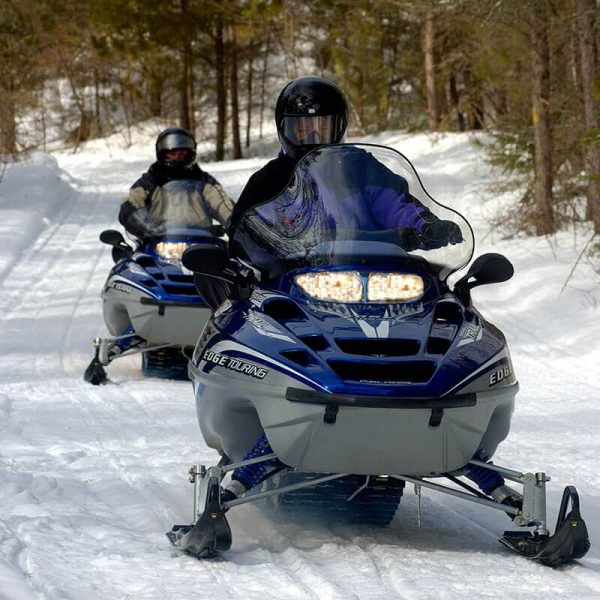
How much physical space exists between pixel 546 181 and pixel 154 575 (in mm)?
13003

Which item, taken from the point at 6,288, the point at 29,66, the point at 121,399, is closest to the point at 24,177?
A: the point at 29,66

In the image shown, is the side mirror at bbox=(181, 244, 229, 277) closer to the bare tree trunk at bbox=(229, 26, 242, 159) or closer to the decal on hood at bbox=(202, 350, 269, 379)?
the decal on hood at bbox=(202, 350, 269, 379)

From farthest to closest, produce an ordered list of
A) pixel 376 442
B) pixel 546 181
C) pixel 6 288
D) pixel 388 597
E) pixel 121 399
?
pixel 546 181 < pixel 6 288 < pixel 121 399 < pixel 376 442 < pixel 388 597

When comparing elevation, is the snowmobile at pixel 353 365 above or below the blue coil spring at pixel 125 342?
above

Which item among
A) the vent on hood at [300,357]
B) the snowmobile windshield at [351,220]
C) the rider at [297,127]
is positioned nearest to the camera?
the vent on hood at [300,357]

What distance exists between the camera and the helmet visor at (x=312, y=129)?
5793 millimetres

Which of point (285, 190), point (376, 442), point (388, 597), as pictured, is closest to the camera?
point (388, 597)

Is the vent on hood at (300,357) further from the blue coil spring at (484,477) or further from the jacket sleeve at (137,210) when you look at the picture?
the jacket sleeve at (137,210)

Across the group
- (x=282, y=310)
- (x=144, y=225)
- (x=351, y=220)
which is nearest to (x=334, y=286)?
(x=282, y=310)

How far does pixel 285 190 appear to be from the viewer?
4879mm

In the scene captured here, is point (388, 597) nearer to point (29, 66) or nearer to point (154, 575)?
point (154, 575)

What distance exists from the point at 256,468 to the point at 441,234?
1267 millimetres

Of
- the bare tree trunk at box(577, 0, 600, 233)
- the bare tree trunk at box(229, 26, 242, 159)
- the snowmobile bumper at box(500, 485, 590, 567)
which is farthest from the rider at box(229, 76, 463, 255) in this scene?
the bare tree trunk at box(229, 26, 242, 159)

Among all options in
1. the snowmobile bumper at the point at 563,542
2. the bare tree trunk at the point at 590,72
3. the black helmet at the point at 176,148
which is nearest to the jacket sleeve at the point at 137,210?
the black helmet at the point at 176,148
